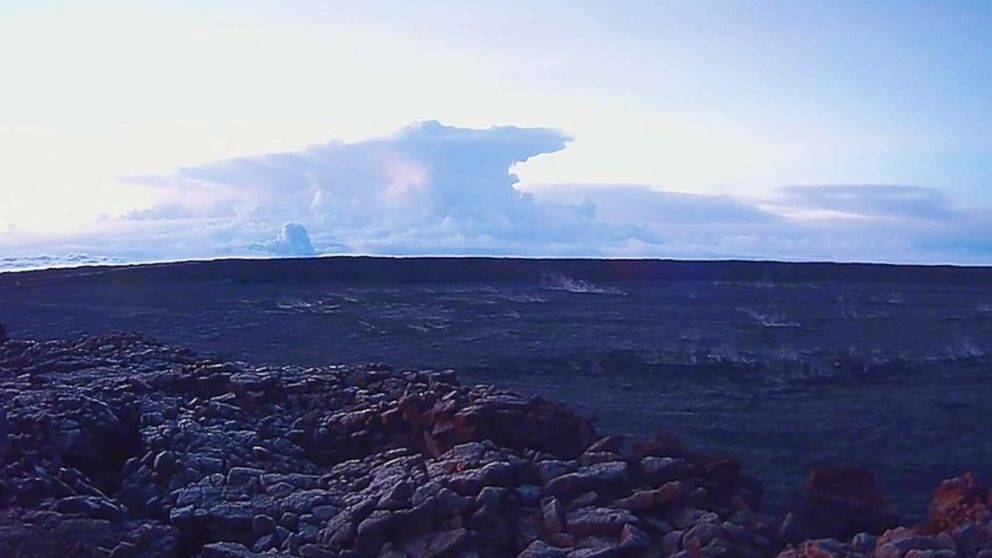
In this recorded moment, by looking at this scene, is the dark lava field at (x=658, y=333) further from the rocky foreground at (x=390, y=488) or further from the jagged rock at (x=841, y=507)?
the rocky foreground at (x=390, y=488)

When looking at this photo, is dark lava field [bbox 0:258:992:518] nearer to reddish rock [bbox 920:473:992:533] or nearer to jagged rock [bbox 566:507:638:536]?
reddish rock [bbox 920:473:992:533]

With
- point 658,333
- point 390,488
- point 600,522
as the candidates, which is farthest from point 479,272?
point 600,522

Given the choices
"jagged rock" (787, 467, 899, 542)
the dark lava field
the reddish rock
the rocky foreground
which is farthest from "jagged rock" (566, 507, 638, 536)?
the dark lava field

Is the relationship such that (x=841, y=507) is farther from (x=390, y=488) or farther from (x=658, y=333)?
(x=658, y=333)

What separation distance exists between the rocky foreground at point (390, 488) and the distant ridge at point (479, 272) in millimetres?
15392

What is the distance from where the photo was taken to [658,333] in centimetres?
2012

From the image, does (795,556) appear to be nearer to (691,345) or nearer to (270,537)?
(270,537)

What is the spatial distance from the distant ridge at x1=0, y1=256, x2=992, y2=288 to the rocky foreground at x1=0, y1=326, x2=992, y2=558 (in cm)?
1539

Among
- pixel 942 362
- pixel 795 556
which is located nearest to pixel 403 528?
pixel 795 556

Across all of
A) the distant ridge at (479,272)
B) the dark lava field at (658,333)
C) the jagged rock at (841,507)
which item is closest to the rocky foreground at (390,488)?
the jagged rock at (841,507)

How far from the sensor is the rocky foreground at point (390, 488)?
742 centimetres

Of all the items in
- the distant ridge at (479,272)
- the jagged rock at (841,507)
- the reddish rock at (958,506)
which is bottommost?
the jagged rock at (841,507)

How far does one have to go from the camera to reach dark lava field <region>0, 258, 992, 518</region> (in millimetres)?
13445

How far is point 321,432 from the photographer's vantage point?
1042cm
